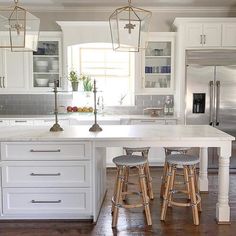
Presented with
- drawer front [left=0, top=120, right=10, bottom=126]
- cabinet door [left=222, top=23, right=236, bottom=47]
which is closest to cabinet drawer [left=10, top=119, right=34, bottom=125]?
drawer front [left=0, top=120, right=10, bottom=126]

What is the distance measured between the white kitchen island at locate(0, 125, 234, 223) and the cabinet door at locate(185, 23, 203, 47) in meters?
2.28

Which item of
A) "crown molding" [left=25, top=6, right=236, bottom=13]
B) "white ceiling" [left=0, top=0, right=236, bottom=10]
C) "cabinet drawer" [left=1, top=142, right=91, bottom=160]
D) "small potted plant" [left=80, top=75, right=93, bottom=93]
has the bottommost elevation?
"cabinet drawer" [left=1, top=142, right=91, bottom=160]

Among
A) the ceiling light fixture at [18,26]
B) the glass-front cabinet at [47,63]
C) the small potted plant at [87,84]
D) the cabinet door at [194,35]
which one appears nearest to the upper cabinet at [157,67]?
the cabinet door at [194,35]

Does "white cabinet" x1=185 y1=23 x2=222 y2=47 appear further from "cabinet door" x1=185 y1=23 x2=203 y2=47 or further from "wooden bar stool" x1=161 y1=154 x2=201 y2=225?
"wooden bar stool" x1=161 y1=154 x2=201 y2=225

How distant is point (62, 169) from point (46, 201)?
363 mm

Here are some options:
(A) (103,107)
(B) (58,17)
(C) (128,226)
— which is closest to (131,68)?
(A) (103,107)

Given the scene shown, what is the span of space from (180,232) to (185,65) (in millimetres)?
2848

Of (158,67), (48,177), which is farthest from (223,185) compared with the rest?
(158,67)

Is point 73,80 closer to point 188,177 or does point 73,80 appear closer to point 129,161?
point 129,161

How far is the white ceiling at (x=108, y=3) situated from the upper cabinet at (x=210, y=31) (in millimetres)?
357

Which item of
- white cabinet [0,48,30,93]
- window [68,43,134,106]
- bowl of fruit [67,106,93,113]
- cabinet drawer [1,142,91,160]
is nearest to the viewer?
cabinet drawer [1,142,91,160]

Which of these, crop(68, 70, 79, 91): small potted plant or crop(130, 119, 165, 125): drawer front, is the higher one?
crop(68, 70, 79, 91): small potted plant

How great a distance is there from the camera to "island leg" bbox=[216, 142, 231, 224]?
3.22 metres

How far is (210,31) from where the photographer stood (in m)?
5.14
